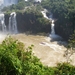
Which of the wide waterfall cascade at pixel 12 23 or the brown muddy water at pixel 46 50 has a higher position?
the wide waterfall cascade at pixel 12 23

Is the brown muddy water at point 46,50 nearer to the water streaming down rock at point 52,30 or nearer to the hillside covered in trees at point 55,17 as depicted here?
the water streaming down rock at point 52,30

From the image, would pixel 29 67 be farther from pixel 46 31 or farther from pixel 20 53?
pixel 46 31

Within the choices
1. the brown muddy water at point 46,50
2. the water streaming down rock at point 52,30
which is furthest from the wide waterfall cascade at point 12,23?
the water streaming down rock at point 52,30

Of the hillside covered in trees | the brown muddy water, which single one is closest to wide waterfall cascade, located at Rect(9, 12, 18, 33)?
the hillside covered in trees

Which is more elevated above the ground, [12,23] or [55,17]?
[55,17]

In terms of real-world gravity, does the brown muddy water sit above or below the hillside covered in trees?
below

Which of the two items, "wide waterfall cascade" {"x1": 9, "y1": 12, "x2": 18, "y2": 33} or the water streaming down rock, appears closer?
the water streaming down rock

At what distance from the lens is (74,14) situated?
1216 inches

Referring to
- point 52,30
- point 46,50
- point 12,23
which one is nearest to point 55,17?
point 52,30

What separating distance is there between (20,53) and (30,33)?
24734 mm

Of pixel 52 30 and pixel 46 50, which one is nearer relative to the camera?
pixel 46 50

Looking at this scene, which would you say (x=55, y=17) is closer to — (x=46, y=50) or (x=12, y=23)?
(x=12, y=23)

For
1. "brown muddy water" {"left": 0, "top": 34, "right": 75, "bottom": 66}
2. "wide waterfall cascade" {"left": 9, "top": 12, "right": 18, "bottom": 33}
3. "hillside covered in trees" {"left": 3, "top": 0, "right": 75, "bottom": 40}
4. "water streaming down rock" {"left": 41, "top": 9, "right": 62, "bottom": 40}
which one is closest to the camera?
"brown muddy water" {"left": 0, "top": 34, "right": 75, "bottom": 66}

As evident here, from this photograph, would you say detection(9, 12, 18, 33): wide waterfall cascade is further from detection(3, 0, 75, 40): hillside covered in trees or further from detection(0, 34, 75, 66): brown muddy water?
detection(0, 34, 75, 66): brown muddy water
